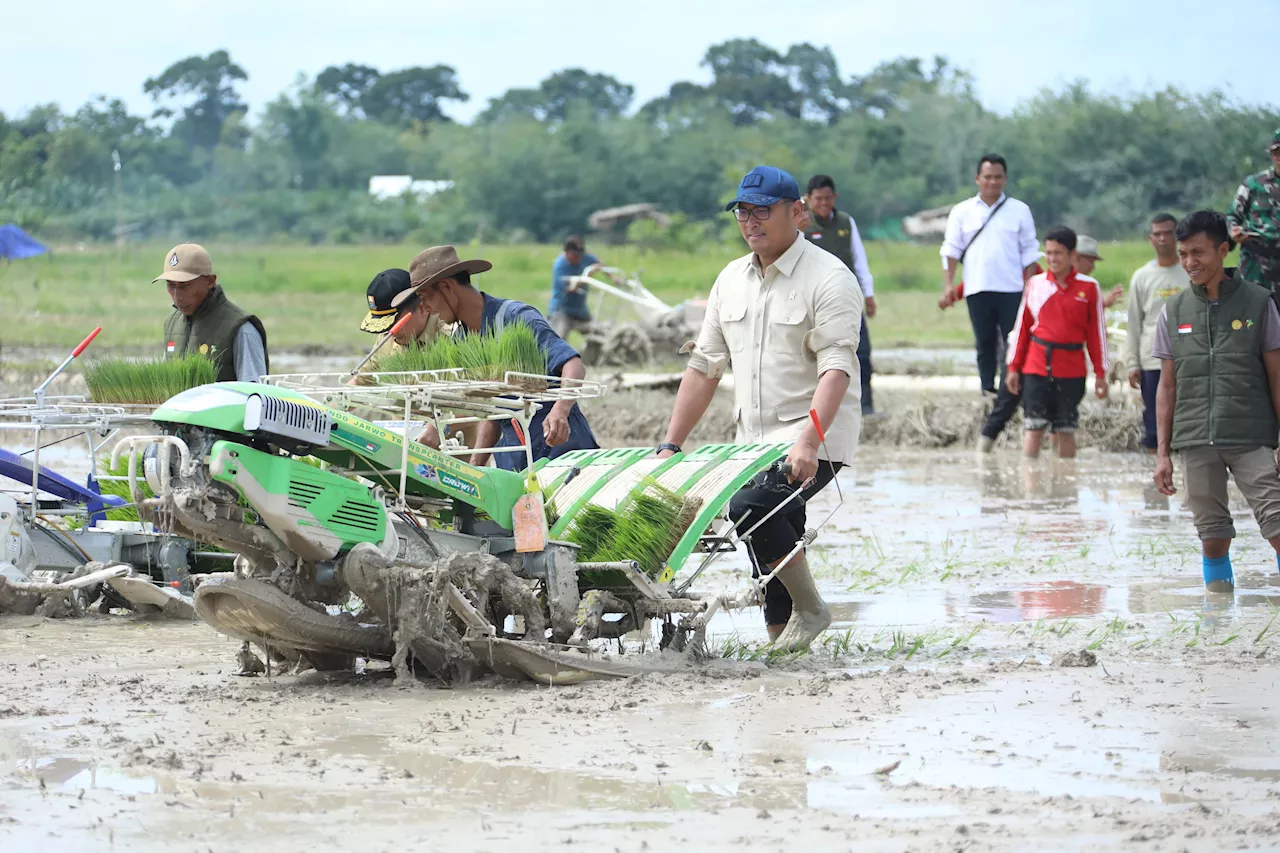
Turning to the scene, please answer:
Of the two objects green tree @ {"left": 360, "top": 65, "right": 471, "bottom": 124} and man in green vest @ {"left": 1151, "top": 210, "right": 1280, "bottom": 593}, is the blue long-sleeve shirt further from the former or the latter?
green tree @ {"left": 360, "top": 65, "right": 471, "bottom": 124}

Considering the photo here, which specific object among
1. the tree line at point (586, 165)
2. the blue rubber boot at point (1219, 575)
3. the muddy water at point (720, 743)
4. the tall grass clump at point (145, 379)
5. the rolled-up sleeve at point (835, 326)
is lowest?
the muddy water at point (720, 743)

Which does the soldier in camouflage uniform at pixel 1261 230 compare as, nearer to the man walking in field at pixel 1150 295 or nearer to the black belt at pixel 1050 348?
the man walking in field at pixel 1150 295

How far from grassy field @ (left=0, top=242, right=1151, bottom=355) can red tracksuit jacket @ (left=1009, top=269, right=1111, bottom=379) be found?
13779mm

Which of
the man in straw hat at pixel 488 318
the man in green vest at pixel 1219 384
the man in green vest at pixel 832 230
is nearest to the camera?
the man in straw hat at pixel 488 318

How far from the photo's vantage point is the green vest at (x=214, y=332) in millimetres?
7602

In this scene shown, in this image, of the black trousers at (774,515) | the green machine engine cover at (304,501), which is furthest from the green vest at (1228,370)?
the green machine engine cover at (304,501)

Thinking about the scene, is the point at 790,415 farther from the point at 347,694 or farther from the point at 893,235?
the point at 893,235

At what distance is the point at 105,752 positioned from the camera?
4629 millimetres

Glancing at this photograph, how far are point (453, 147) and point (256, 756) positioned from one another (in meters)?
73.5

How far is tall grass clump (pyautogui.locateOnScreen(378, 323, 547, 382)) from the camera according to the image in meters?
5.55

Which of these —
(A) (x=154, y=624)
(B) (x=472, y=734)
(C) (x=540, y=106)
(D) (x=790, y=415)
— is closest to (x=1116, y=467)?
(D) (x=790, y=415)

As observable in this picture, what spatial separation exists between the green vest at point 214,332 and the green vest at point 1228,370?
4085 mm

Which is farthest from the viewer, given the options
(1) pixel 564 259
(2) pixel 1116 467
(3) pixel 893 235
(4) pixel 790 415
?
(3) pixel 893 235

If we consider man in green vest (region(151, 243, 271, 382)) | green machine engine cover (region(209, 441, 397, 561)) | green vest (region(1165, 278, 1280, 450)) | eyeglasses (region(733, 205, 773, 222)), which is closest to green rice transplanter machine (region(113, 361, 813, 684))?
green machine engine cover (region(209, 441, 397, 561))
